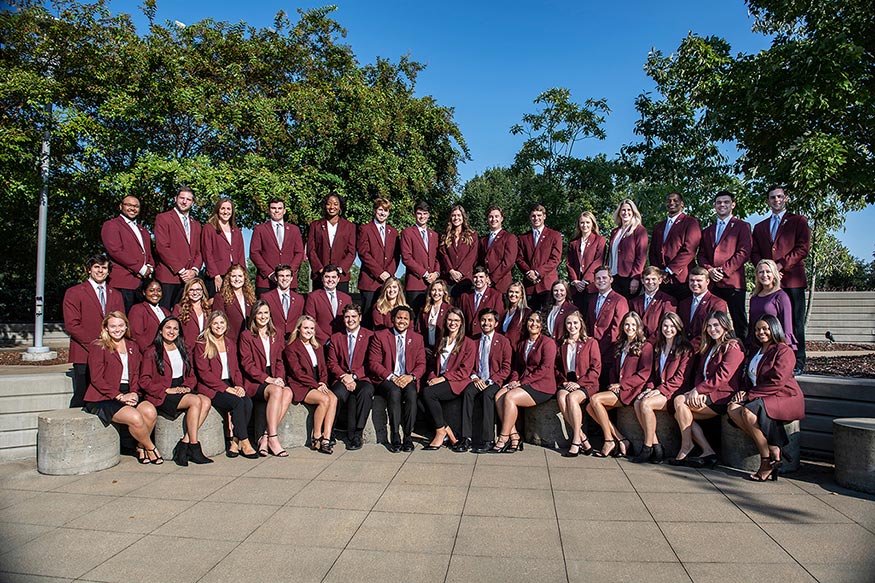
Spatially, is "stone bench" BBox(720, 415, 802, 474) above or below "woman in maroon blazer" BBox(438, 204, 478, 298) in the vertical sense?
below

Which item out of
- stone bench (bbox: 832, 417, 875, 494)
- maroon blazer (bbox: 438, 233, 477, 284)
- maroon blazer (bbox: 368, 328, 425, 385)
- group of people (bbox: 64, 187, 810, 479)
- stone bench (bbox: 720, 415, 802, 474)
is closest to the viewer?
stone bench (bbox: 832, 417, 875, 494)

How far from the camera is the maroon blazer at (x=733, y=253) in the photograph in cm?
699

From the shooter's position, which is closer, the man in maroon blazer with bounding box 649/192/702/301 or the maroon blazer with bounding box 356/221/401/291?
the man in maroon blazer with bounding box 649/192/702/301

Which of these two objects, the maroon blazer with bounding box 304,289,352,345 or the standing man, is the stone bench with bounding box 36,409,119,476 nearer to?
the standing man

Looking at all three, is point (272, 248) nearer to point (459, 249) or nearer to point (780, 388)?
point (459, 249)

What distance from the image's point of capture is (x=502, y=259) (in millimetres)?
8188

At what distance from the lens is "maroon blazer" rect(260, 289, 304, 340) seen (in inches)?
→ 294

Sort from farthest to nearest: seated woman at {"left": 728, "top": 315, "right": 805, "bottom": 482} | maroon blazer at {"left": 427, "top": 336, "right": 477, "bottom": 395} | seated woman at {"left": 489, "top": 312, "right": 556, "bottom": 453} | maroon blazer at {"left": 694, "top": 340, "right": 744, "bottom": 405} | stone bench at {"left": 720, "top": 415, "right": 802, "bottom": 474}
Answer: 1. maroon blazer at {"left": 427, "top": 336, "right": 477, "bottom": 395}
2. seated woman at {"left": 489, "top": 312, "right": 556, "bottom": 453}
3. maroon blazer at {"left": 694, "top": 340, "right": 744, "bottom": 405}
4. stone bench at {"left": 720, "top": 415, "right": 802, "bottom": 474}
5. seated woman at {"left": 728, "top": 315, "right": 805, "bottom": 482}

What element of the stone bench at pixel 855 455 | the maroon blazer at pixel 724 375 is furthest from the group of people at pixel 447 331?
the stone bench at pixel 855 455

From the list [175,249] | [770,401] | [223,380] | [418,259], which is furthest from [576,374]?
[175,249]

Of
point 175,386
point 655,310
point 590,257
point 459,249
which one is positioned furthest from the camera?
point 459,249

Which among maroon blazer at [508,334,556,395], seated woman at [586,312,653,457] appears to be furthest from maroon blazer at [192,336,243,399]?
seated woman at [586,312,653,457]

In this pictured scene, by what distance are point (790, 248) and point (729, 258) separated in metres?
0.64

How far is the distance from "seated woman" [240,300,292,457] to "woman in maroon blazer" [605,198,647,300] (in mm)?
4369
